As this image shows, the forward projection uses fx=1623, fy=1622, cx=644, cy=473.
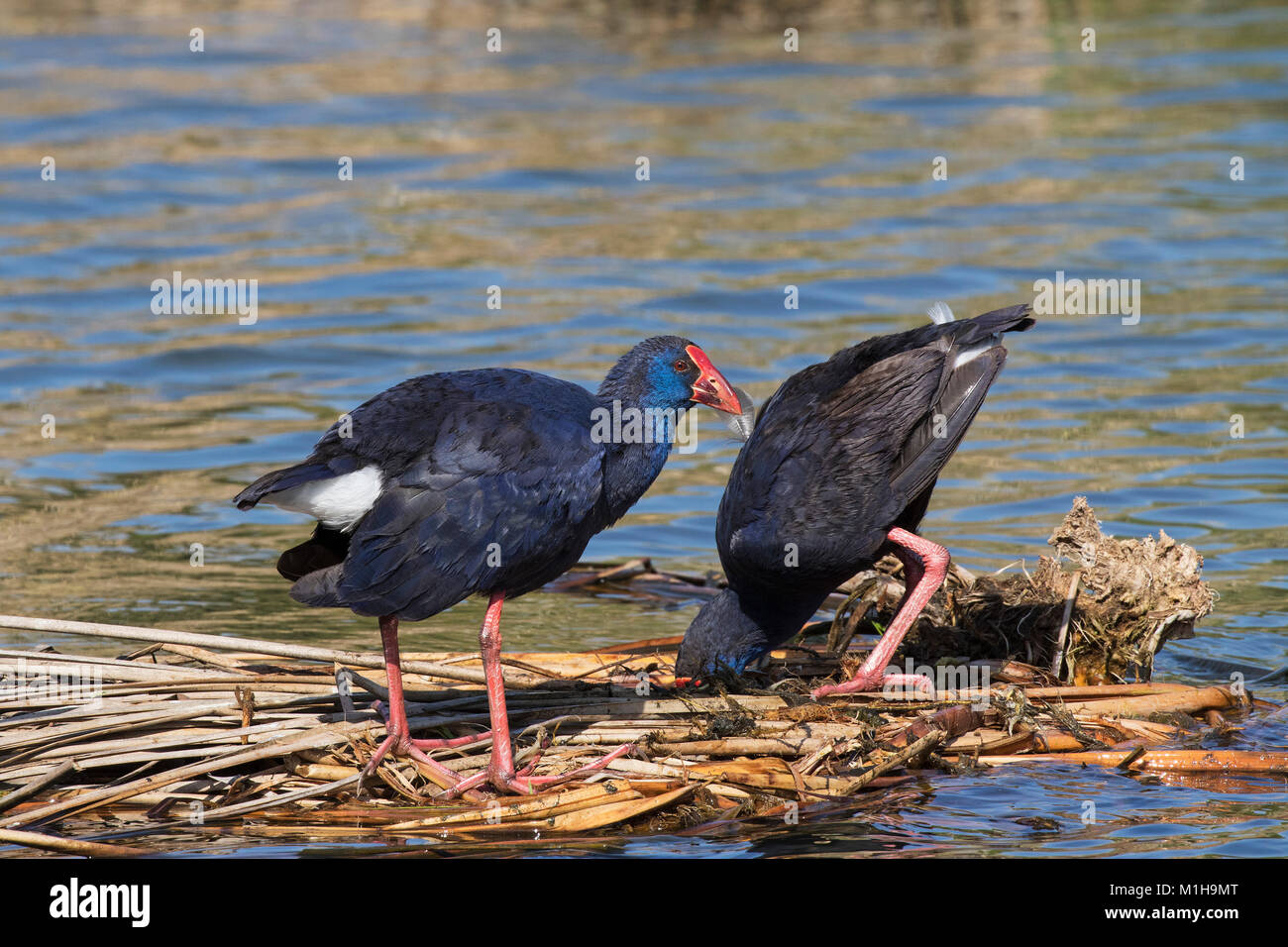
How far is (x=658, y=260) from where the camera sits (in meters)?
16.0

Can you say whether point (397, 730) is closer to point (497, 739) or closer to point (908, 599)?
point (497, 739)

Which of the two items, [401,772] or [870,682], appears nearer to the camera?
[401,772]

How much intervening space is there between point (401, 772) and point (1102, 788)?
2.62 m

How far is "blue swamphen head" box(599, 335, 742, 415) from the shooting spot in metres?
5.96

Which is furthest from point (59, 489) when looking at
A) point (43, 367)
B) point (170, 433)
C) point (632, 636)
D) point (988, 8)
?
point (988, 8)

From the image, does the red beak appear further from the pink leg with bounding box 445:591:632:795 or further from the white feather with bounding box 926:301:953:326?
the white feather with bounding box 926:301:953:326

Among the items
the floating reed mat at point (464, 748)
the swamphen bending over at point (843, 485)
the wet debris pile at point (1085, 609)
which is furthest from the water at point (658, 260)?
the swamphen bending over at point (843, 485)

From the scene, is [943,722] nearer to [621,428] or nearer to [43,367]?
[621,428]

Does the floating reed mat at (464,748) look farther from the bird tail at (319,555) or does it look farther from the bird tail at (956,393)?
the bird tail at (956,393)

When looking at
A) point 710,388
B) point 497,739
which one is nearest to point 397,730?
point 497,739

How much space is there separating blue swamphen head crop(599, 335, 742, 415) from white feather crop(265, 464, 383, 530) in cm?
95

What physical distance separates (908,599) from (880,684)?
1.62 ft

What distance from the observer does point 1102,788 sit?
20.1 feet

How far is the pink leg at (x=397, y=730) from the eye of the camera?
228 inches
